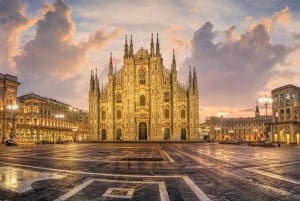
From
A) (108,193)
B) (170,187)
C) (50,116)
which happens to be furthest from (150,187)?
(50,116)

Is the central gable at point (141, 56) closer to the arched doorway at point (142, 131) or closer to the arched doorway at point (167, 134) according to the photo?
the arched doorway at point (142, 131)

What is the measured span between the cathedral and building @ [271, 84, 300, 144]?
20.1 metres

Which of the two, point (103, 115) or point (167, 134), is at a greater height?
point (103, 115)

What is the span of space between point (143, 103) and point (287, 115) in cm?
3694

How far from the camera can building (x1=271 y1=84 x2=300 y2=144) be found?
70.9m

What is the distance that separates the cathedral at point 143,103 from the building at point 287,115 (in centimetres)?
2007

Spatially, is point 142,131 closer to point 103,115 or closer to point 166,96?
point 166,96

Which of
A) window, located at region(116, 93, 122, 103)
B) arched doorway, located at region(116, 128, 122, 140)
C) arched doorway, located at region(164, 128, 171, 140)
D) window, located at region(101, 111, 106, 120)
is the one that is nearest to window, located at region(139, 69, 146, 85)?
window, located at region(116, 93, 122, 103)

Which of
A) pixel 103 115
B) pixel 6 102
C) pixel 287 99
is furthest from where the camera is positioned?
pixel 103 115

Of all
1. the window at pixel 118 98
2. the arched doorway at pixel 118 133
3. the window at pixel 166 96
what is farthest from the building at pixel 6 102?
the window at pixel 166 96

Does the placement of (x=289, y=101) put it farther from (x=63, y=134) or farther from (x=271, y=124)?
(x=63, y=134)

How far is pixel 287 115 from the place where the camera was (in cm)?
7588

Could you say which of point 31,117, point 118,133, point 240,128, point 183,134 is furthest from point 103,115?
point 240,128

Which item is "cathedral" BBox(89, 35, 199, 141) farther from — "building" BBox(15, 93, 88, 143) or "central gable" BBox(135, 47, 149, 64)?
"building" BBox(15, 93, 88, 143)
